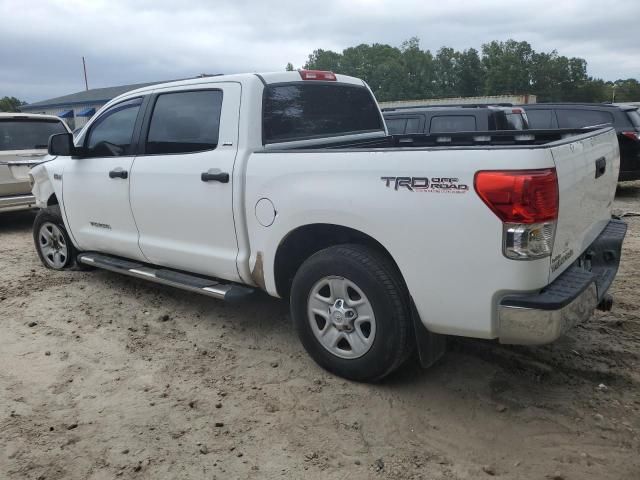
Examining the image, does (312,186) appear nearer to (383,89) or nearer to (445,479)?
(445,479)

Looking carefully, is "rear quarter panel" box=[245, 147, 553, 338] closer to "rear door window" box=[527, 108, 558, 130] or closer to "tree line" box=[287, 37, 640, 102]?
"rear door window" box=[527, 108, 558, 130]

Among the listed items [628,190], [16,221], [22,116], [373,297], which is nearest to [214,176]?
[373,297]

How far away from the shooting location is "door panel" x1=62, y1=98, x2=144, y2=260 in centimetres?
459

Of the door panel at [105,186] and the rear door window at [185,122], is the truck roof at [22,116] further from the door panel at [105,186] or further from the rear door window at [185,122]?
the rear door window at [185,122]

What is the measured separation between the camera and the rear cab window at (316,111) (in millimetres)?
3861

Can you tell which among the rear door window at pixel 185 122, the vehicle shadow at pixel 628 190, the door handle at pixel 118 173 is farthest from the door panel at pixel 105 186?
the vehicle shadow at pixel 628 190

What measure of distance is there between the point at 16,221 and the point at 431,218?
8787 mm

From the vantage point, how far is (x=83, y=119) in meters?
40.4

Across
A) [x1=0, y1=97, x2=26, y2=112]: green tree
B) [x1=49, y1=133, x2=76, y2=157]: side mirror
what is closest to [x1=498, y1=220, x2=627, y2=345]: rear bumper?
[x1=49, y1=133, x2=76, y2=157]: side mirror

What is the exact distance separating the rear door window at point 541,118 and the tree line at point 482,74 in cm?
6138

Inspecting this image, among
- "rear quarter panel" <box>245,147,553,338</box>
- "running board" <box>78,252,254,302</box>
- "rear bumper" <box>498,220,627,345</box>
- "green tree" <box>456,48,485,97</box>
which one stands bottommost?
"running board" <box>78,252,254,302</box>

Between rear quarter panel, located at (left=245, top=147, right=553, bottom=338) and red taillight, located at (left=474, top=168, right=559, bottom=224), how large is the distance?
4 centimetres

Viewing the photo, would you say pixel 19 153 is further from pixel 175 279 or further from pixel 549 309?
pixel 549 309

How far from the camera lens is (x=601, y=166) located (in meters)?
3.28
